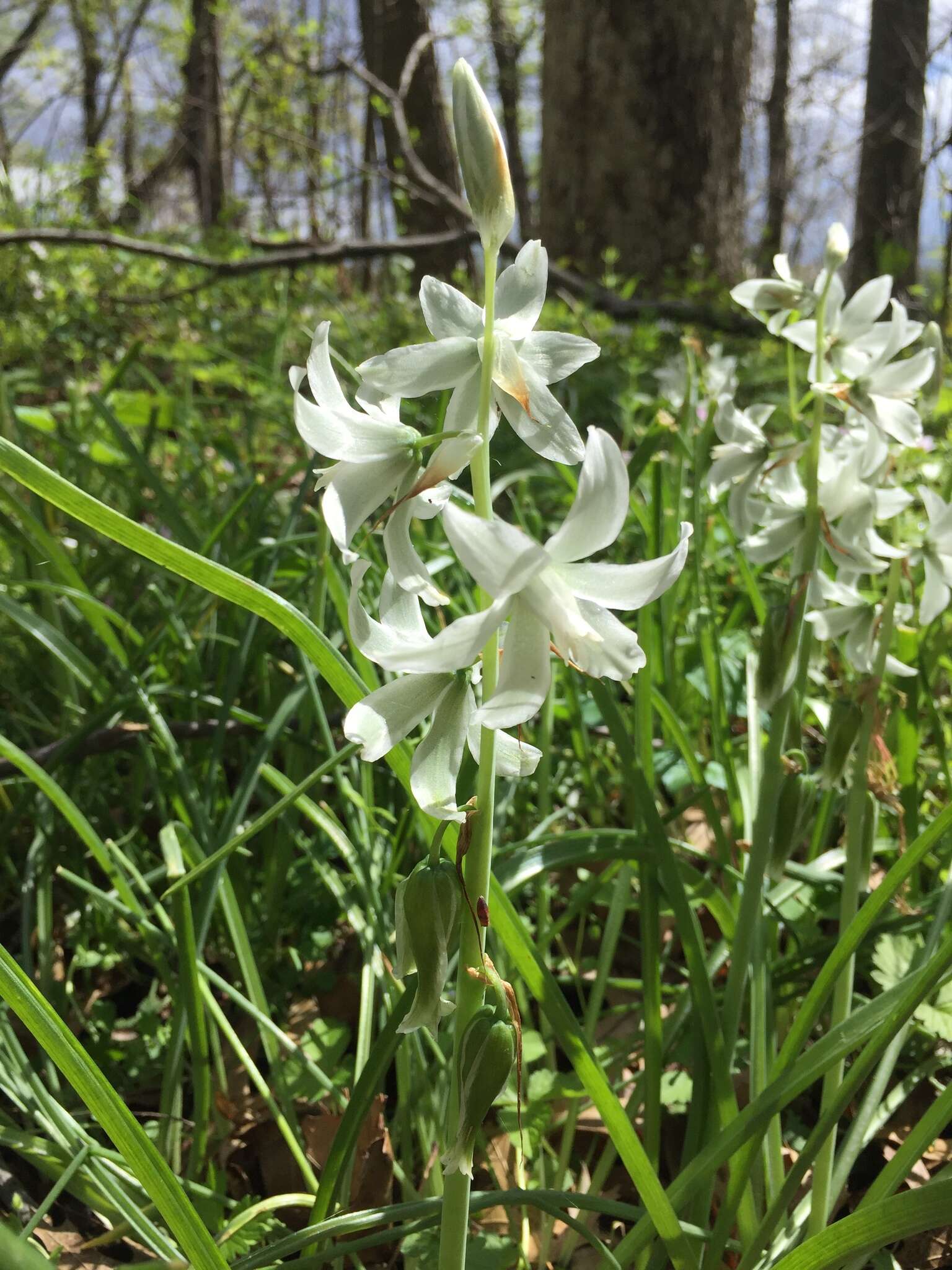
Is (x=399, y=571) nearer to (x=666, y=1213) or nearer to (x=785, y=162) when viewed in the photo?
(x=666, y=1213)

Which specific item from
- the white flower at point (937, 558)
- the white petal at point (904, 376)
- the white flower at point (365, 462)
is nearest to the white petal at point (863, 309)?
the white petal at point (904, 376)

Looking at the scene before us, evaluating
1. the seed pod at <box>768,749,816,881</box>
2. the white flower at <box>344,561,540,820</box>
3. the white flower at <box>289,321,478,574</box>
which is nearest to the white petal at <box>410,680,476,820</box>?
the white flower at <box>344,561,540,820</box>

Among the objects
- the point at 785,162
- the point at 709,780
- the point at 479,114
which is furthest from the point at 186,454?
the point at 785,162

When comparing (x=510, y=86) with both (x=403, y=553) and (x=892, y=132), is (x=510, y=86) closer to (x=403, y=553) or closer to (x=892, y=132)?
(x=892, y=132)

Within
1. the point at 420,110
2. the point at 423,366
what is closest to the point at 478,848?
the point at 423,366

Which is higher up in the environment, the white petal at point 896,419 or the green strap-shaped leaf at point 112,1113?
the white petal at point 896,419

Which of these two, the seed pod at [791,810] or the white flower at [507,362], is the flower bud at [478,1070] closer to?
the white flower at [507,362]
